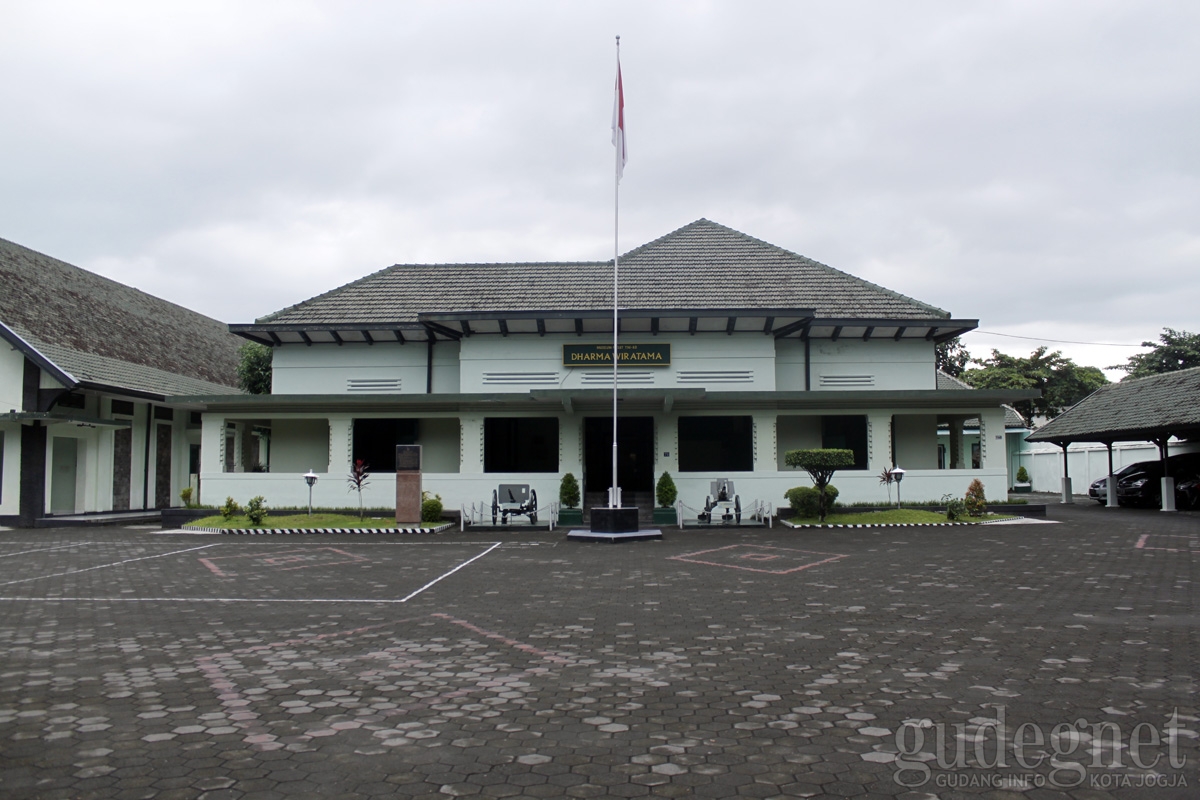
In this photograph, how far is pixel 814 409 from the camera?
22.3 meters

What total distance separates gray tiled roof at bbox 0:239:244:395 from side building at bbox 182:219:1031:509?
391 cm

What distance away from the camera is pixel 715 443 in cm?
2453

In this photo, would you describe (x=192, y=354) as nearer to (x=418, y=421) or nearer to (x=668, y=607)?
(x=418, y=421)

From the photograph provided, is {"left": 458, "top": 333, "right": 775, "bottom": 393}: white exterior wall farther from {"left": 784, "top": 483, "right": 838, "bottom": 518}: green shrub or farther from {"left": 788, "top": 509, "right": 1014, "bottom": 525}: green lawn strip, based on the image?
{"left": 788, "top": 509, "right": 1014, "bottom": 525}: green lawn strip

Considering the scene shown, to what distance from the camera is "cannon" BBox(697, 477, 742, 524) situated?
68.0 ft

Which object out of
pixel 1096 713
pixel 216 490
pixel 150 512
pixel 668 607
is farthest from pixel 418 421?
pixel 1096 713

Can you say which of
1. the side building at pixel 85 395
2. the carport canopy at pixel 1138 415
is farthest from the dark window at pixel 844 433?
the side building at pixel 85 395

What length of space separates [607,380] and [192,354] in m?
17.3

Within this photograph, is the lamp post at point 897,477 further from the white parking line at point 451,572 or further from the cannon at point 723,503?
the white parking line at point 451,572

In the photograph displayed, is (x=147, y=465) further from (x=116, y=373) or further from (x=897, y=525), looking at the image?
(x=897, y=525)

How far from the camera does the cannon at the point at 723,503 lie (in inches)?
816

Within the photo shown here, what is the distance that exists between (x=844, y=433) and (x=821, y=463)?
5506 mm

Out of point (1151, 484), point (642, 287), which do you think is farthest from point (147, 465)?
point (1151, 484)

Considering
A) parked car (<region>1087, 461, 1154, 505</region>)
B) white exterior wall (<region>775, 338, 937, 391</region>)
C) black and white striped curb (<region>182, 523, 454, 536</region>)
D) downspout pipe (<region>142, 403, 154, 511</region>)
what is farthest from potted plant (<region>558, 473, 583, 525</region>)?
parked car (<region>1087, 461, 1154, 505</region>)
